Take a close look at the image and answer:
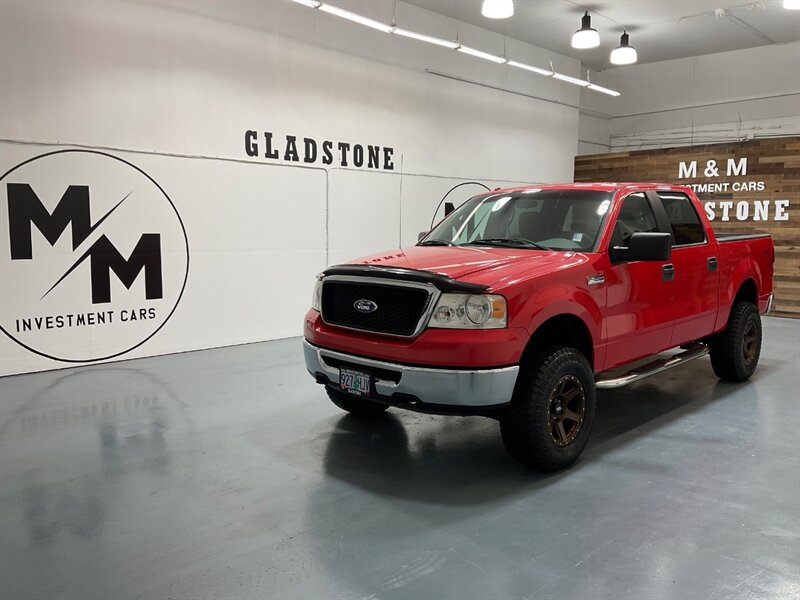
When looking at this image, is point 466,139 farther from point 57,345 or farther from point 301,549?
point 301,549

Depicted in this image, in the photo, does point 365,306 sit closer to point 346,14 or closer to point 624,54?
point 346,14

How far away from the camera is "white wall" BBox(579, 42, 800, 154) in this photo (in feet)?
40.2

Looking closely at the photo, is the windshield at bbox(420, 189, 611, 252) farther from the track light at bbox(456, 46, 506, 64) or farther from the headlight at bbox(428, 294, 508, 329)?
the track light at bbox(456, 46, 506, 64)

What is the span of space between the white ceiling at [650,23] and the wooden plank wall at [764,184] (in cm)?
199

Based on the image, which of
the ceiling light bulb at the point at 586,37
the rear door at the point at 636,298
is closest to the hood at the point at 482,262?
the rear door at the point at 636,298

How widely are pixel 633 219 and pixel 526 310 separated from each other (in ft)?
5.23

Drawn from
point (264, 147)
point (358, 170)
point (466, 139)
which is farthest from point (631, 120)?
point (264, 147)

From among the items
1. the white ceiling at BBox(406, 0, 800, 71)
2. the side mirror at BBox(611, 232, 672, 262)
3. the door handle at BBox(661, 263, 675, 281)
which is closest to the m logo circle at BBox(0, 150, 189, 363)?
the side mirror at BBox(611, 232, 672, 262)

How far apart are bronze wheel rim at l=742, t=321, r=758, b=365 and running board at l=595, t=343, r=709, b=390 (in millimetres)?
749

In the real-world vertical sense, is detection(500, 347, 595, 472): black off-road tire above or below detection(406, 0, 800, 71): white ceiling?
below

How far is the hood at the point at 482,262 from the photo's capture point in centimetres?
344

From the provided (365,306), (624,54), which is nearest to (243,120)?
(365,306)

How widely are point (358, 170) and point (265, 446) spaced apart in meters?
5.41

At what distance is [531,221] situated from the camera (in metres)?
4.39
